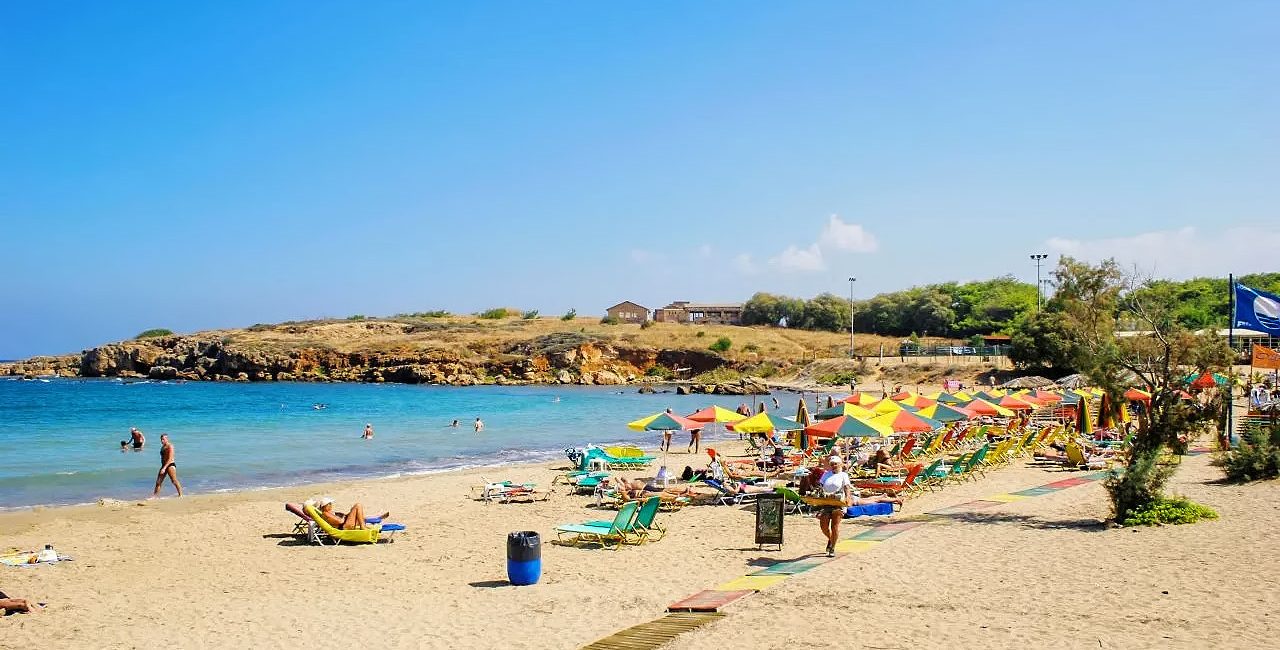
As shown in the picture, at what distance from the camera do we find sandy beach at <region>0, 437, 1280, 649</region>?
304 inches

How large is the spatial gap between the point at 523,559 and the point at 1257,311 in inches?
630

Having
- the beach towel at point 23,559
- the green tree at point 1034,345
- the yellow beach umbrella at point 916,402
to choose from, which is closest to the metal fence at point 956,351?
the green tree at point 1034,345

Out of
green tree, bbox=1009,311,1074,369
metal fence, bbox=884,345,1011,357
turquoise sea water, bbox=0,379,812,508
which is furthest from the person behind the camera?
metal fence, bbox=884,345,1011,357

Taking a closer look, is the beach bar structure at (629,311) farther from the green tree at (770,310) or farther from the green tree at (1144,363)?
the green tree at (1144,363)

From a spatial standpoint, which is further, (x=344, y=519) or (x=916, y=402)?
(x=916, y=402)

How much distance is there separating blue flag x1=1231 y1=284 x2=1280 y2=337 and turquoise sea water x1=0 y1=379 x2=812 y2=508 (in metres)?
14.4

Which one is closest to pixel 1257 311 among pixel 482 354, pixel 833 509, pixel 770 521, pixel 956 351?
pixel 833 509

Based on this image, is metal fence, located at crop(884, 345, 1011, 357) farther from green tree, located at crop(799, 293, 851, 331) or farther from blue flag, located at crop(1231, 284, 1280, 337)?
blue flag, located at crop(1231, 284, 1280, 337)

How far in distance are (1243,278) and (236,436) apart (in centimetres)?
8738

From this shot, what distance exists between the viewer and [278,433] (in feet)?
114

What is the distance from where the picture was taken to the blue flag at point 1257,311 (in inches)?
700

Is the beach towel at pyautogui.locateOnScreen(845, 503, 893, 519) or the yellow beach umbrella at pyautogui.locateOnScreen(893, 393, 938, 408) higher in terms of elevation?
the yellow beach umbrella at pyautogui.locateOnScreen(893, 393, 938, 408)

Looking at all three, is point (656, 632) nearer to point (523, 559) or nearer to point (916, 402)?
point (523, 559)

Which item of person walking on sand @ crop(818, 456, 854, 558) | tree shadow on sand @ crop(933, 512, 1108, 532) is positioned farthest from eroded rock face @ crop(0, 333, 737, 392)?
person walking on sand @ crop(818, 456, 854, 558)
